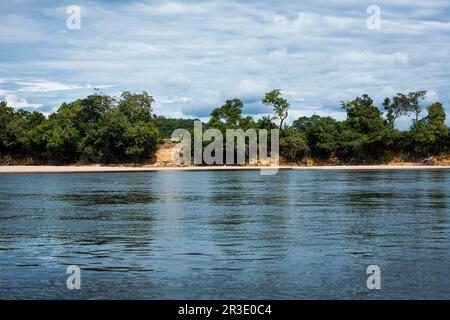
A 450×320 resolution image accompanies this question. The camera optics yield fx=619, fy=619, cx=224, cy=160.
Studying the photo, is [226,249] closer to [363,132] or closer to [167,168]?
[167,168]

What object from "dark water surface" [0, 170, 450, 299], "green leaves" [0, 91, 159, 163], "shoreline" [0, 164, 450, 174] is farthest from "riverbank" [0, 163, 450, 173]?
"dark water surface" [0, 170, 450, 299]

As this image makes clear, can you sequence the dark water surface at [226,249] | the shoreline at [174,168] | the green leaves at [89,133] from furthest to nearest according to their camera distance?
the green leaves at [89,133] → the shoreline at [174,168] → the dark water surface at [226,249]

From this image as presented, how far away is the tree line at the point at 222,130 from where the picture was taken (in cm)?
9775

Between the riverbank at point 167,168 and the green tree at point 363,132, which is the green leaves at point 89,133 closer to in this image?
the riverbank at point 167,168

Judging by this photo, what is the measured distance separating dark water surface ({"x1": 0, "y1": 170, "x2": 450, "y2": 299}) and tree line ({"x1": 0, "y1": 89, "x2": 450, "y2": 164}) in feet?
210

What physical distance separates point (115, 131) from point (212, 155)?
16651mm

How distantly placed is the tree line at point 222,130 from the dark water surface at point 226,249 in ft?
210

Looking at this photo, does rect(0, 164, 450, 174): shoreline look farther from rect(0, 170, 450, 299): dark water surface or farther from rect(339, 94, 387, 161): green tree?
rect(0, 170, 450, 299): dark water surface

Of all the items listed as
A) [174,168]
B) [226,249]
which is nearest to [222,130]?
[174,168]

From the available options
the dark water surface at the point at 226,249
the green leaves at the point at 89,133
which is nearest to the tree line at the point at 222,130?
the green leaves at the point at 89,133

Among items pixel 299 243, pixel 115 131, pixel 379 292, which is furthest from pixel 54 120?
pixel 379 292

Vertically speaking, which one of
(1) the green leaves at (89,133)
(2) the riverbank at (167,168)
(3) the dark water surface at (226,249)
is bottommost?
(3) the dark water surface at (226,249)

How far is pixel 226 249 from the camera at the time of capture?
1867 centimetres

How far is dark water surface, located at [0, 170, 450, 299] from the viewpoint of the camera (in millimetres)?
13617
